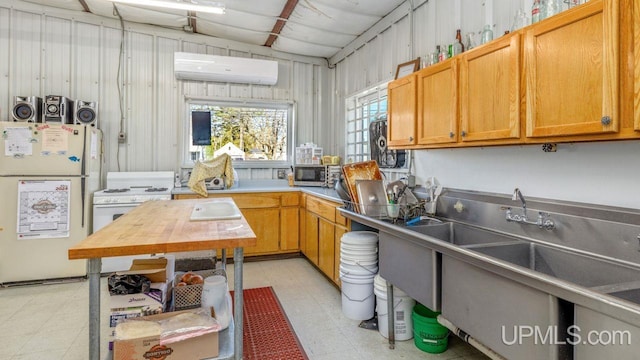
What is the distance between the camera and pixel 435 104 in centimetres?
236

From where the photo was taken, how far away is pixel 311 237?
3.98 m

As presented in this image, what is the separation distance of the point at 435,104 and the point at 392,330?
159 centimetres

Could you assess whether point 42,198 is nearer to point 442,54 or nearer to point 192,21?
point 192,21

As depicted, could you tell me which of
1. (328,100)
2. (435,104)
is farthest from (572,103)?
(328,100)

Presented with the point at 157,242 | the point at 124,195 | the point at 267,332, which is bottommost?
the point at 267,332

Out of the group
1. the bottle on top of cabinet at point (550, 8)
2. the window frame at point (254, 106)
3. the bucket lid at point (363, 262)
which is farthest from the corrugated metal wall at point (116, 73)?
the bottle on top of cabinet at point (550, 8)

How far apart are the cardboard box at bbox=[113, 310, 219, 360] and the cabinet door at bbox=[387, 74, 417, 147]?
1.90 meters

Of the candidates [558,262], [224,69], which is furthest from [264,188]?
[558,262]

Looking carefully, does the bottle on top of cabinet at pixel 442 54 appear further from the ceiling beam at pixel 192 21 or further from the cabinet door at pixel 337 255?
the ceiling beam at pixel 192 21

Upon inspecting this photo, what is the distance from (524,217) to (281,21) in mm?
3318

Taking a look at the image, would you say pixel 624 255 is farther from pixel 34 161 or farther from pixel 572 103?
pixel 34 161

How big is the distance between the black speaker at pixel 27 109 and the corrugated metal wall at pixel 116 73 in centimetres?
36

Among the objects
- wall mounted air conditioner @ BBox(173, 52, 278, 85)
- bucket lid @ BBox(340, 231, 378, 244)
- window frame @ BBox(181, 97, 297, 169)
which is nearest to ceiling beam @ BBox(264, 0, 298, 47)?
wall mounted air conditioner @ BBox(173, 52, 278, 85)

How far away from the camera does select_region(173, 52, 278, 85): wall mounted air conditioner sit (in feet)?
14.2
